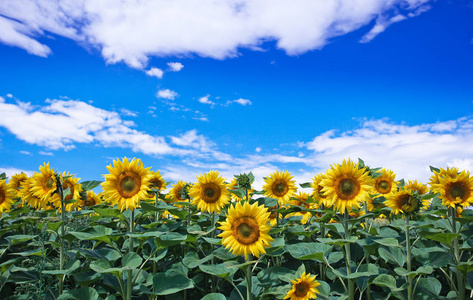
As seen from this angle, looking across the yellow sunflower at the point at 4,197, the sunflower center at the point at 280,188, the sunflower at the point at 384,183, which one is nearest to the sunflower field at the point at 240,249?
the yellow sunflower at the point at 4,197

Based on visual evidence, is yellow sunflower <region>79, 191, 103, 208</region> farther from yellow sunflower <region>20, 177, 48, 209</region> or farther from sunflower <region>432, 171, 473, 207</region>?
sunflower <region>432, 171, 473, 207</region>

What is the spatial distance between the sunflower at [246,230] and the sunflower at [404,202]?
2.09m

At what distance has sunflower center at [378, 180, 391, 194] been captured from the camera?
7309 mm

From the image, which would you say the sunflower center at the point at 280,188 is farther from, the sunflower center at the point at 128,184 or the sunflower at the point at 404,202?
the sunflower center at the point at 128,184

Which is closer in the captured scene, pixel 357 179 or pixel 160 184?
pixel 357 179

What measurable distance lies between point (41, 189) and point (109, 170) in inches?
67.0

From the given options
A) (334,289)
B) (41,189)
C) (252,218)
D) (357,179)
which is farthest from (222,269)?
(41,189)

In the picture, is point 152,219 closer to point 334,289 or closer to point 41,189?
point 41,189

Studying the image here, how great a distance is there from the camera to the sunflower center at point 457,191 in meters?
5.29

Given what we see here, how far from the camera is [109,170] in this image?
4.87 meters

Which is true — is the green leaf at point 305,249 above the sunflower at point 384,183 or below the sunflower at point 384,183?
below

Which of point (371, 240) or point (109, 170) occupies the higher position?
point (109, 170)

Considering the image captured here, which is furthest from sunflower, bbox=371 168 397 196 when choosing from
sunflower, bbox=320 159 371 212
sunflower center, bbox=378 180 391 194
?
sunflower, bbox=320 159 371 212

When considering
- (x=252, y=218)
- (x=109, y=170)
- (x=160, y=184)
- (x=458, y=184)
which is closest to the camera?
(x=252, y=218)
